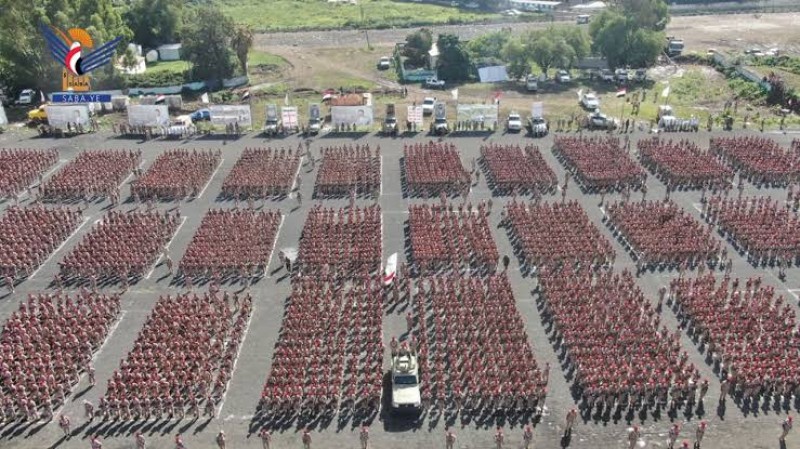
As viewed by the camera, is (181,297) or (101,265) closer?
(181,297)

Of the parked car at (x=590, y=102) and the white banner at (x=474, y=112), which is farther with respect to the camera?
the parked car at (x=590, y=102)

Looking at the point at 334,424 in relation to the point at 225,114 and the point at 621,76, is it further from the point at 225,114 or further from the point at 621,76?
the point at 621,76

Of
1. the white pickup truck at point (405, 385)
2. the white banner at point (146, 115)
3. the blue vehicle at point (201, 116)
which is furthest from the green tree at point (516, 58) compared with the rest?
the white pickup truck at point (405, 385)

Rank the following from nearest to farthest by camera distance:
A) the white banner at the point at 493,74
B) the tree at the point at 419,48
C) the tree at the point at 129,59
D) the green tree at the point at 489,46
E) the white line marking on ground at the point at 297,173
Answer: the white line marking on ground at the point at 297,173
the white banner at the point at 493,74
the tree at the point at 129,59
the tree at the point at 419,48
the green tree at the point at 489,46

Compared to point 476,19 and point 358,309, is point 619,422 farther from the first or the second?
point 476,19

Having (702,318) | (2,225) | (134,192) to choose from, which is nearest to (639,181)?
(702,318)

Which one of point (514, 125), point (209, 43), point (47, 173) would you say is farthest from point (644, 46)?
point (47, 173)

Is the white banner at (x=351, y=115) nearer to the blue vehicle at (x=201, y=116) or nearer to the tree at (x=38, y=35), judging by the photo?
the blue vehicle at (x=201, y=116)

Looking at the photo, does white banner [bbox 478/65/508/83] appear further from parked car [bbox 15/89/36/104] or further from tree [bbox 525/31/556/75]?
parked car [bbox 15/89/36/104]
